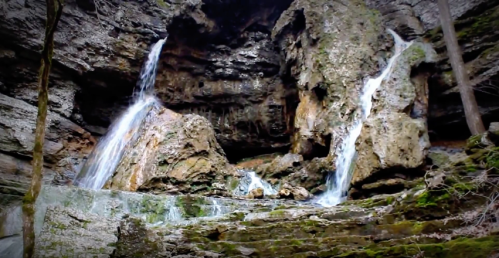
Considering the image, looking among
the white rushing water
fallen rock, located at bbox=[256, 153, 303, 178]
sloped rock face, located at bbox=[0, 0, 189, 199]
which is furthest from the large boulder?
sloped rock face, located at bbox=[0, 0, 189, 199]

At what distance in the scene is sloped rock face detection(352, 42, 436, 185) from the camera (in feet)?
30.7

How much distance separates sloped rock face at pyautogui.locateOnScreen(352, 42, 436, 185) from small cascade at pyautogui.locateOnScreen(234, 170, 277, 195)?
3045mm

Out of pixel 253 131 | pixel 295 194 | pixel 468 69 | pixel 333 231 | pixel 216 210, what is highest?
pixel 468 69

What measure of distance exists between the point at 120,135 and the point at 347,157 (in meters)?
9.01

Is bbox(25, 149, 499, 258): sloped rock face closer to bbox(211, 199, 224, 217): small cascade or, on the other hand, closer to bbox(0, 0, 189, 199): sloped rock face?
bbox(211, 199, 224, 217): small cascade

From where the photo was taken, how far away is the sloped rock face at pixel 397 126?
9344 millimetres

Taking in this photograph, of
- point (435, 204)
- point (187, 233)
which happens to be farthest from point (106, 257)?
point (435, 204)

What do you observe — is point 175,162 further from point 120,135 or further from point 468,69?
point 468,69

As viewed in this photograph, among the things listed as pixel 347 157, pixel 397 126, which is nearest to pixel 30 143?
pixel 347 157

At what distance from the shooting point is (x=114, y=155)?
45.0 feet

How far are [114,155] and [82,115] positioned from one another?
3.65 m

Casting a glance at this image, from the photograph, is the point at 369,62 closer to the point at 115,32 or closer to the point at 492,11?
the point at 492,11

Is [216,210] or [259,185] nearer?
[216,210]

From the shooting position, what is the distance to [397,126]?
9906 millimetres
